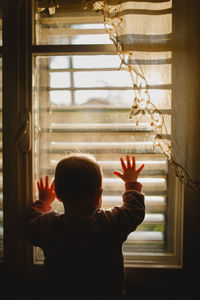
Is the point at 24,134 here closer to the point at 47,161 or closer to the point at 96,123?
the point at 47,161

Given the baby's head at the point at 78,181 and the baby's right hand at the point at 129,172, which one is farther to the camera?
the baby's right hand at the point at 129,172

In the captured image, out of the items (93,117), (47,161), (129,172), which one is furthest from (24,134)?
(129,172)

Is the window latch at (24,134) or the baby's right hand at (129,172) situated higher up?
the window latch at (24,134)

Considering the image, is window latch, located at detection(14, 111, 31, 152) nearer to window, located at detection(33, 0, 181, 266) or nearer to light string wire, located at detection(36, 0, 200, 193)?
window, located at detection(33, 0, 181, 266)

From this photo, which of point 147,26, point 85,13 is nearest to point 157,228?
point 147,26

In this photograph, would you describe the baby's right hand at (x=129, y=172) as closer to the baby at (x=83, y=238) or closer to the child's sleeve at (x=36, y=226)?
the baby at (x=83, y=238)

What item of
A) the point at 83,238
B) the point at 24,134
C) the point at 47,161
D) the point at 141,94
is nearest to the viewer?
the point at 83,238

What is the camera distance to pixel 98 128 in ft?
3.61

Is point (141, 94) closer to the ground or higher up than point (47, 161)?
higher up

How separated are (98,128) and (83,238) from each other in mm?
506

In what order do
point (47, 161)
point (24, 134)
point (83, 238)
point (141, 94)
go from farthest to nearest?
point (47, 161)
point (24, 134)
point (141, 94)
point (83, 238)

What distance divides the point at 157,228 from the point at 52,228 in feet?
1.82

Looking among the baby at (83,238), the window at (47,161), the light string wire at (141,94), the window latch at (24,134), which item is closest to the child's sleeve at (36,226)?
the baby at (83,238)

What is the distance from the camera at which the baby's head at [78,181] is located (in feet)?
2.66
